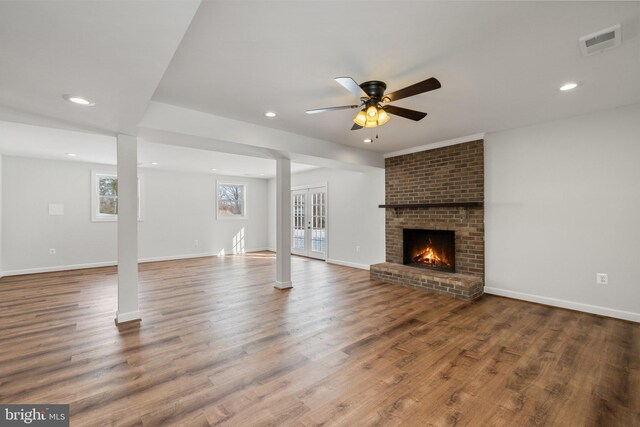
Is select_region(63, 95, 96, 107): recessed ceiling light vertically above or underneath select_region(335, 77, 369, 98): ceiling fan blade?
underneath

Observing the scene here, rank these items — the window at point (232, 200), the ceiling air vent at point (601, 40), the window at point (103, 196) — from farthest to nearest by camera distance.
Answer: the window at point (232, 200), the window at point (103, 196), the ceiling air vent at point (601, 40)

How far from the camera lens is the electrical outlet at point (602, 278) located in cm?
339

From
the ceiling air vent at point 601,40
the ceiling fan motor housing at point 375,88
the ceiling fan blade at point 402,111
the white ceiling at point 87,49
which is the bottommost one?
the white ceiling at point 87,49

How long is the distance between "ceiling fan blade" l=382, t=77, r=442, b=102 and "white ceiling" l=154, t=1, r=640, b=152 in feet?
0.60

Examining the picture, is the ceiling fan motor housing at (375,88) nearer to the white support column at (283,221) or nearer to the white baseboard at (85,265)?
the white support column at (283,221)

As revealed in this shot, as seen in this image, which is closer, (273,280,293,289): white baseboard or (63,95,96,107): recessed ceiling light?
(63,95,96,107): recessed ceiling light

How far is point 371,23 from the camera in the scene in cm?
180

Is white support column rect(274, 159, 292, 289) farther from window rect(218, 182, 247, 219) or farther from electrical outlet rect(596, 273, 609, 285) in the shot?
window rect(218, 182, 247, 219)

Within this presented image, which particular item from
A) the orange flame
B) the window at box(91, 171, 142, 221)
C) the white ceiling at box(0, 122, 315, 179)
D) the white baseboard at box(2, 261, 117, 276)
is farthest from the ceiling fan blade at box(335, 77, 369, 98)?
the white baseboard at box(2, 261, 117, 276)

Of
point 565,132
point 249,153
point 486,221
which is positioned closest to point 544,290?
point 486,221

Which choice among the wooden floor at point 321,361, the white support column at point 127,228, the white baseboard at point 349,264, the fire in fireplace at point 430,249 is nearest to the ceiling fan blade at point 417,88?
the wooden floor at point 321,361

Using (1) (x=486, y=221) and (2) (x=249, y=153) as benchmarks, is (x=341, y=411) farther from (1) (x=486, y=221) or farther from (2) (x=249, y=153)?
(1) (x=486, y=221)

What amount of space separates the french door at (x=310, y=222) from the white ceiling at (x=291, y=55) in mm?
4435

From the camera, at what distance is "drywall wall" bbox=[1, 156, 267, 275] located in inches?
223
